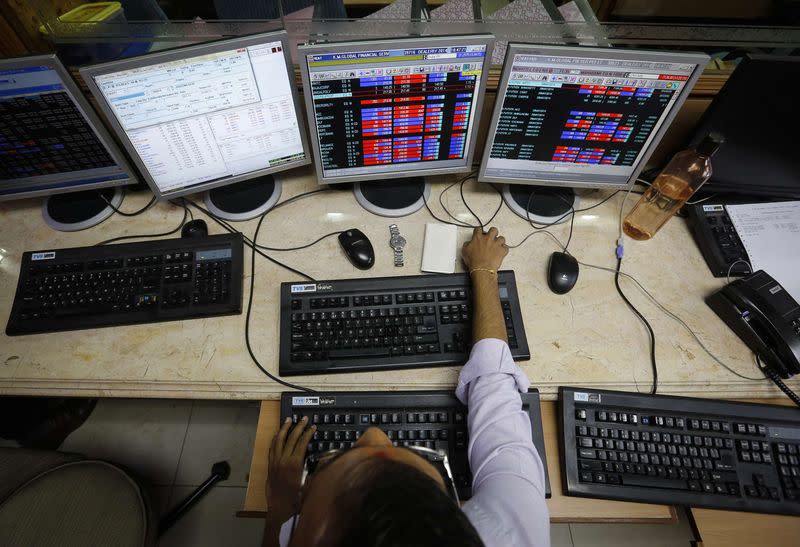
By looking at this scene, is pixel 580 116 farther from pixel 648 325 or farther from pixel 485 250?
pixel 648 325

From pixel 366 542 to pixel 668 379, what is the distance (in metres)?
0.85

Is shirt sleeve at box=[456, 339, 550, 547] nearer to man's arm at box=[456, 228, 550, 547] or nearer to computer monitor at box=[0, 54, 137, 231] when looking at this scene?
man's arm at box=[456, 228, 550, 547]

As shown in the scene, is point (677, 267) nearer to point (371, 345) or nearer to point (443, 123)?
point (443, 123)

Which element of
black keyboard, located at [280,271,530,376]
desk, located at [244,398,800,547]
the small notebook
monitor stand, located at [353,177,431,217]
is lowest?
desk, located at [244,398,800,547]

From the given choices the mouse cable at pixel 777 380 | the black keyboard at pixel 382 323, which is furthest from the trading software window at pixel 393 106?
the mouse cable at pixel 777 380

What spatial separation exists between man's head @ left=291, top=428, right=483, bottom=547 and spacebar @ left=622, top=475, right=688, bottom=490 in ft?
1.85

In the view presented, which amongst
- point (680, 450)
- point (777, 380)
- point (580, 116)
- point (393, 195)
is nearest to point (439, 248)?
point (393, 195)

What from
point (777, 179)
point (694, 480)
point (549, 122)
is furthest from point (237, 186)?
point (777, 179)

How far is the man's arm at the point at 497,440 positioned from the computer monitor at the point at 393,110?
34 cm

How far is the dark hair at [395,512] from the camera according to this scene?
451 millimetres

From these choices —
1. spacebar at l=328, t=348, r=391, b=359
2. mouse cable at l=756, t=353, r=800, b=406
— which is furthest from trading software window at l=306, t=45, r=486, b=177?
mouse cable at l=756, t=353, r=800, b=406

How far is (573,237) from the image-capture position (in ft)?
3.89

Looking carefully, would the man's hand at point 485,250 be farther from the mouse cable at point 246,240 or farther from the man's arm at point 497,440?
the mouse cable at point 246,240

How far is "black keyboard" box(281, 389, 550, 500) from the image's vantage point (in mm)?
938
